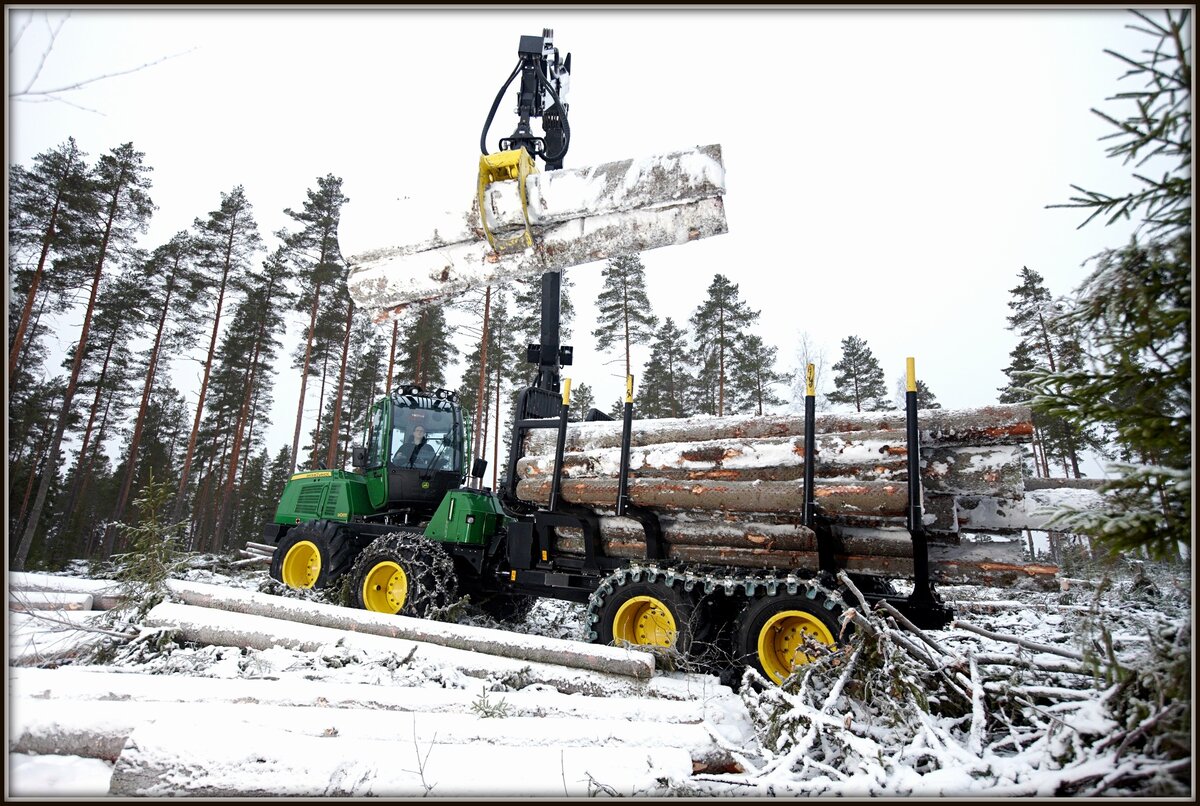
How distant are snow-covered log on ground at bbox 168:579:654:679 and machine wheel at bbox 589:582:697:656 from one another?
0.63 meters

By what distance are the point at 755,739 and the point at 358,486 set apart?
23.4 ft

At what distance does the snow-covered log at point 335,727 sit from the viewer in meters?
2.89

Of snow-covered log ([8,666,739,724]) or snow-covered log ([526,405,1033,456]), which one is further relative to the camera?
snow-covered log ([526,405,1033,456])

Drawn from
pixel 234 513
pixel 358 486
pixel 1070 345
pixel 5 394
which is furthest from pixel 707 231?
pixel 234 513

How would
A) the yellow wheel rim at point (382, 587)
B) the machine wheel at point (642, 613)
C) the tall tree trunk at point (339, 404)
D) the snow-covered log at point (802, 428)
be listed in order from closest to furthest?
the snow-covered log at point (802, 428) < the machine wheel at point (642, 613) < the yellow wheel rim at point (382, 587) < the tall tree trunk at point (339, 404)

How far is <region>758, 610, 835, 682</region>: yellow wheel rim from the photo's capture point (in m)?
4.91

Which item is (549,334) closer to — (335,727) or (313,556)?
(313,556)

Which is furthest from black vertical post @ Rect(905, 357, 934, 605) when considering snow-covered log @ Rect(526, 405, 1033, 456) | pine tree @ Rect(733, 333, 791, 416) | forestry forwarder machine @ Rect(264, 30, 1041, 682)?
pine tree @ Rect(733, 333, 791, 416)

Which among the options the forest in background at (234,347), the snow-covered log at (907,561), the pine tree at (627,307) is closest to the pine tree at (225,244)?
the forest in background at (234,347)

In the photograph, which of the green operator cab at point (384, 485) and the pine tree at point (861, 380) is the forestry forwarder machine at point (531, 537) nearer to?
the green operator cab at point (384, 485)

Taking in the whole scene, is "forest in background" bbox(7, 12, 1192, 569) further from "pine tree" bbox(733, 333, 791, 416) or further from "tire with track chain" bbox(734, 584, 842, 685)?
"tire with track chain" bbox(734, 584, 842, 685)

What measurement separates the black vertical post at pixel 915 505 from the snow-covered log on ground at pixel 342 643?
2.46 m

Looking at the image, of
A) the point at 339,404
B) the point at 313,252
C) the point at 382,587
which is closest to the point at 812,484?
the point at 382,587

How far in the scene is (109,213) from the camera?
19.7 m
